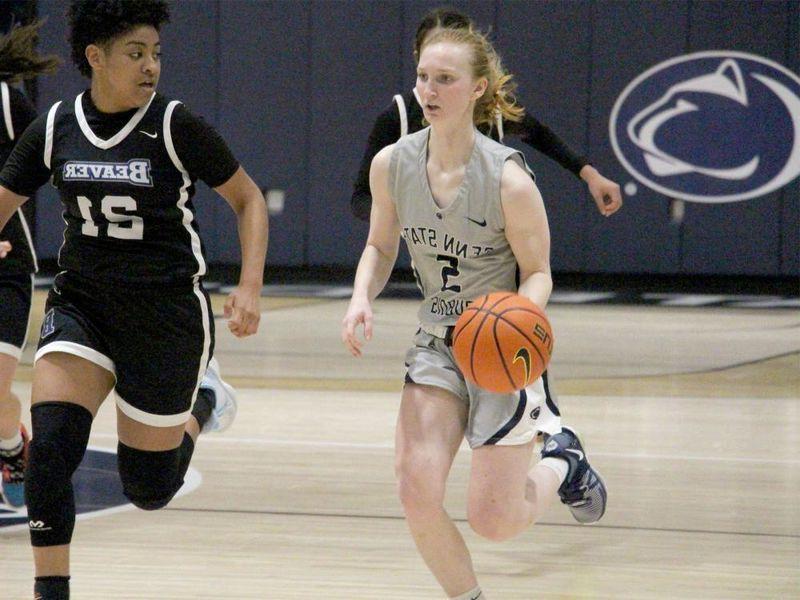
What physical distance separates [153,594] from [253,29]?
33.8 ft

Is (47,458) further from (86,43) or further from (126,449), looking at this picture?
(86,43)

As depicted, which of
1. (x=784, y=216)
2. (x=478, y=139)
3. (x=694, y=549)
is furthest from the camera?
(x=784, y=216)

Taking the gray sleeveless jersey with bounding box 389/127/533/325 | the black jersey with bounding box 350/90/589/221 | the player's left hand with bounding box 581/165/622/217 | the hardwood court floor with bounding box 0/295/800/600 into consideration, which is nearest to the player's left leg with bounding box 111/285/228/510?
the hardwood court floor with bounding box 0/295/800/600

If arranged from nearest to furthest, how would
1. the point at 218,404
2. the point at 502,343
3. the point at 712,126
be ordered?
the point at 502,343
the point at 218,404
the point at 712,126

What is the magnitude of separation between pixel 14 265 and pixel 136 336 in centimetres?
130

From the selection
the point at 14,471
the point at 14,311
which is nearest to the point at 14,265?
the point at 14,311

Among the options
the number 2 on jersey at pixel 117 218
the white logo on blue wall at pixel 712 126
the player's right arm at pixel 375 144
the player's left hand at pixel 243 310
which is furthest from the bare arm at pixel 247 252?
the white logo on blue wall at pixel 712 126

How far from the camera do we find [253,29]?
13477 millimetres

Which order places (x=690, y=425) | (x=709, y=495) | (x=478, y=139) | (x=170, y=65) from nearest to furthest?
(x=478, y=139) < (x=709, y=495) < (x=690, y=425) < (x=170, y=65)

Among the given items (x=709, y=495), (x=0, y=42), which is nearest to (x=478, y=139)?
(x=0, y=42)

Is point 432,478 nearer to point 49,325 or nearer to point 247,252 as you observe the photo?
point 247,252

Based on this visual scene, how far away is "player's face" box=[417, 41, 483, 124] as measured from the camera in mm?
3367

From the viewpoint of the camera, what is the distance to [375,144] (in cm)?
511

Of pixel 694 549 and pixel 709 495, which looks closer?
→ pixel 694 549
